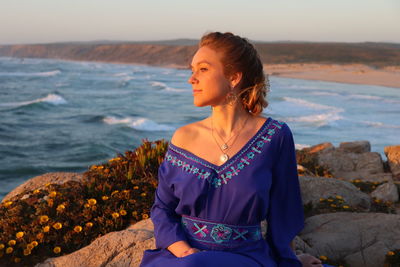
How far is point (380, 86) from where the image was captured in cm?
3797

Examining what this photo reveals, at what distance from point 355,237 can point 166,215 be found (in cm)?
236

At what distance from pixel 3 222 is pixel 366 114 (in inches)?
832

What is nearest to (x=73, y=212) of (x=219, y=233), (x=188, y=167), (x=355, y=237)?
(x=188, y=167)

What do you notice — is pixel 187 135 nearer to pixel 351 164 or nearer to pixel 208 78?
pixel 208 78

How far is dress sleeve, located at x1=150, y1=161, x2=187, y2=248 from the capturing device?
2.76 meters

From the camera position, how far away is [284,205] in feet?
9.61

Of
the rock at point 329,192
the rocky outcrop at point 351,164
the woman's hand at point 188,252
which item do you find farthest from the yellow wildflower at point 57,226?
the rocky outcrop at point 351,164

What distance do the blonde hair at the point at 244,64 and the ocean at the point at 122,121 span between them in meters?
9.90

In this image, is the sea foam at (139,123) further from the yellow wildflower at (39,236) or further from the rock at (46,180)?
the yellow wildflower at (39,236)

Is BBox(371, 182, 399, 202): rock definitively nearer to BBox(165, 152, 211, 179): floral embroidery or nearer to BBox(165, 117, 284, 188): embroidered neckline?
BBox(165, 117, 284, 188): embroidered neckline

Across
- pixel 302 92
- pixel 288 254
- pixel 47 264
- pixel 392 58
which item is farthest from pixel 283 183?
pixel 392 58

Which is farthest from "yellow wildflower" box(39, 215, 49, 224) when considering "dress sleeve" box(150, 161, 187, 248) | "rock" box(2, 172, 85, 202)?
"dress sleeve" box(150, 161, 187, 248)

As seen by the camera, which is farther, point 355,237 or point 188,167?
point 355,237

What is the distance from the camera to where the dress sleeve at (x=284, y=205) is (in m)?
2.86
